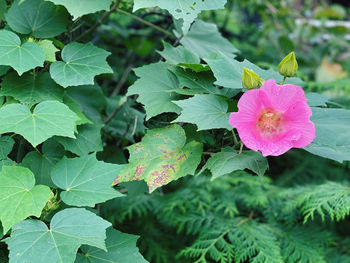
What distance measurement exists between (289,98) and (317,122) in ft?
0.39

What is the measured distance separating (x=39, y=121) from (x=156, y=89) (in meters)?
0.33

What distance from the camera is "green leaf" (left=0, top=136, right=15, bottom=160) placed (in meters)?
1.07

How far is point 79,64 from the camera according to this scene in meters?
1.17

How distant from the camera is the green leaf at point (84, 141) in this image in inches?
45.6

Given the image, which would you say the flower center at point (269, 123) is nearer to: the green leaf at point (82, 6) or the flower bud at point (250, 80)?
the flower bud at point (250, 80)

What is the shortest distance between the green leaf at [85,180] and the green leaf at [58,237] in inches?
1.9

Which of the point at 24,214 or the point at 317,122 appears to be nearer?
the point at 24,214

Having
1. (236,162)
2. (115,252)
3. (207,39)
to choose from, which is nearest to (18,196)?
(115,252)

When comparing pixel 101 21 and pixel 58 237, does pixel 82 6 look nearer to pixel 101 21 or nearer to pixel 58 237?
pixel 101 21

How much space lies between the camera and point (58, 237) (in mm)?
881

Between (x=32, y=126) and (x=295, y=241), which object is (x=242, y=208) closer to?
(x=295, y=241)

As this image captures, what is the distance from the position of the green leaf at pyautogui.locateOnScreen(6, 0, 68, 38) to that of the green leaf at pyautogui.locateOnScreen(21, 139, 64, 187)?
0.34 meters

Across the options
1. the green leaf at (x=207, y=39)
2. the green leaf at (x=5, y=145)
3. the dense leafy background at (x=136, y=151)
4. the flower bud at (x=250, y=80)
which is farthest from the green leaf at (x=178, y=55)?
the green leaf at (x=5, y=145)

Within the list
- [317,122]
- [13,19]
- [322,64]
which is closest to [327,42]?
[322,64]
